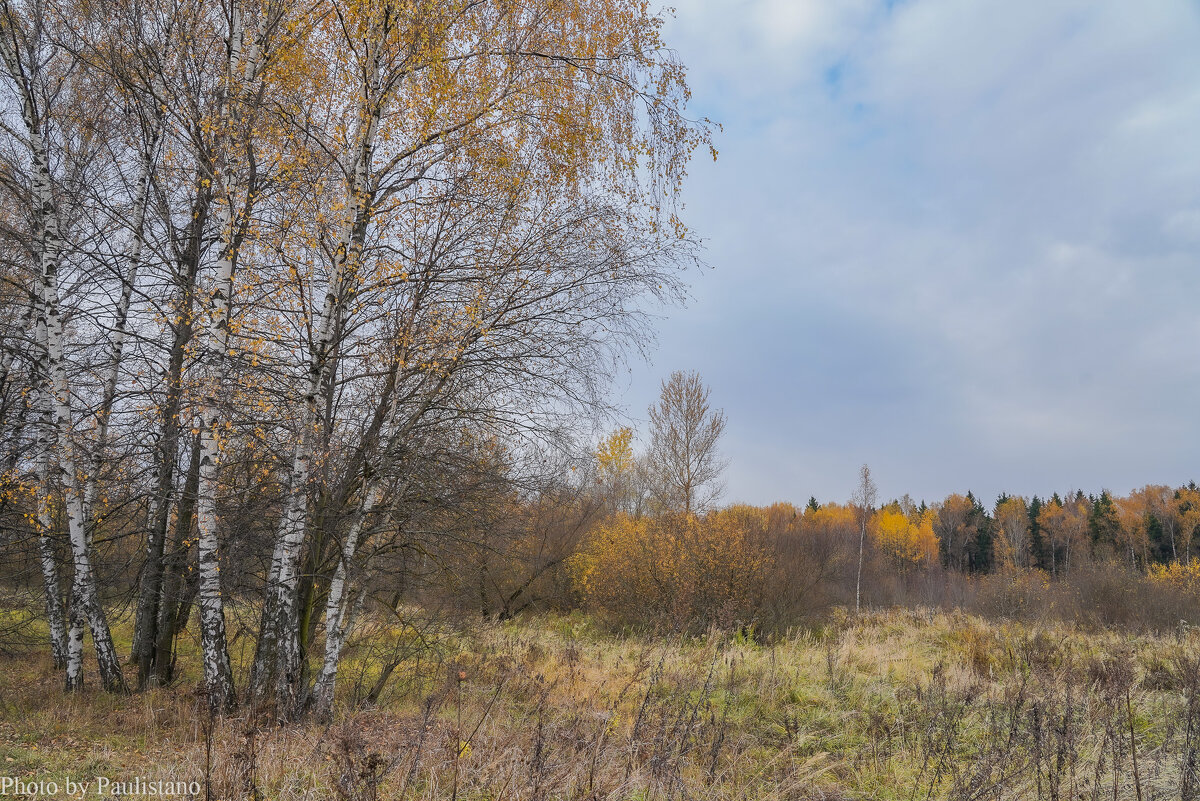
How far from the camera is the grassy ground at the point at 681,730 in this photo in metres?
3.36

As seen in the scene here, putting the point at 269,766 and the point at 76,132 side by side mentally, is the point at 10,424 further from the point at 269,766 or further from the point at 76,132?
the point at 269,766

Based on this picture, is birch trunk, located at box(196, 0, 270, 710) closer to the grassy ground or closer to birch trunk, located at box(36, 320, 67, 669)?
the grassy ground

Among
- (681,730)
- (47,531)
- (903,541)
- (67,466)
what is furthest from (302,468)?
(903,541)

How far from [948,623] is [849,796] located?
12.1m

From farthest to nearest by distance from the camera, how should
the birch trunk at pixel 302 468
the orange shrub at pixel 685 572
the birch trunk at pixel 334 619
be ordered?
the orange shrub at pixel 685 572, the birch trunk at pixel 334 619, the birch trunk at pixel 302 468

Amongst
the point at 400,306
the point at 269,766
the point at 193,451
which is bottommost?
the point at 269,766

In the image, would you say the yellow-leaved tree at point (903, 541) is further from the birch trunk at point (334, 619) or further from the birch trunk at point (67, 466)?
the birch trunk at point (67, 466)

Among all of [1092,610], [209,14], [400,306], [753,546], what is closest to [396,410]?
[400,306]

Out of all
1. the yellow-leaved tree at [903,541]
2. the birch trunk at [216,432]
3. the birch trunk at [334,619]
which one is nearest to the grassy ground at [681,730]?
the birch trunk at [334,619]

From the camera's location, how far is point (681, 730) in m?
4.22

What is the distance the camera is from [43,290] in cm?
706

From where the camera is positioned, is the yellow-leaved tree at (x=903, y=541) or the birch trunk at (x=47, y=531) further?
the yellow-leaved tree at (x=903, y=541)

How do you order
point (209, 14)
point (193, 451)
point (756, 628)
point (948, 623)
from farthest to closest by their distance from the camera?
point (948, 623), point (756, 628), point (209, 14), point (193, 451)

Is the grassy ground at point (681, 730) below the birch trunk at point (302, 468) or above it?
below
